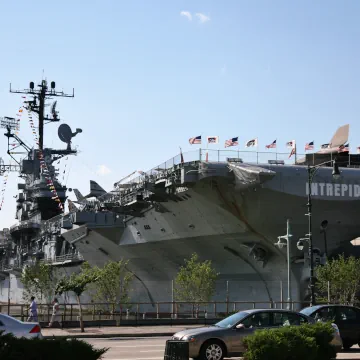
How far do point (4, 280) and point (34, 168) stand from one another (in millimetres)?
21055

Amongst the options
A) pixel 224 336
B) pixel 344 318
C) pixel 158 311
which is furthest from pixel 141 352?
pixel 158 311

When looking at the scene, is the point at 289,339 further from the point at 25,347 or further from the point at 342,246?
the point at 342,246

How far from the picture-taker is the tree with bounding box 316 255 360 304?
26688mm

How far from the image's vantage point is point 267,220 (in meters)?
28.4

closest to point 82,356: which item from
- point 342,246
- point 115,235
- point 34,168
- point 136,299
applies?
point 342,246

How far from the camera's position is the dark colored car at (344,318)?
45.6 ft

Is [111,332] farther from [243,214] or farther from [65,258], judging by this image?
[65,258]

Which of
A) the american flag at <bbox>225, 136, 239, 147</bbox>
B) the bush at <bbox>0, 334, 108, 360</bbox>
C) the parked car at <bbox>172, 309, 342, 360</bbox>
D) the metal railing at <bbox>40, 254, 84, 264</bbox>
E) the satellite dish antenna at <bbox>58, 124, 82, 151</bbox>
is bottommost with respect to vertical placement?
the parked car at <bbox>172, 309, 342, 360</bbox>

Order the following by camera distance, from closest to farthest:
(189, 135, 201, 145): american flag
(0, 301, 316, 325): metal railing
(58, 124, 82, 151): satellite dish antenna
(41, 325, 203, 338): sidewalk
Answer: (41, 325, 203, 338): sidewalk < (0, 301, 316, 325): metal railing < (189, 135, 201, 145): american flag < (58, 124, 82, 151): satellite dish antenna

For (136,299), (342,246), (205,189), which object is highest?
(205,189)

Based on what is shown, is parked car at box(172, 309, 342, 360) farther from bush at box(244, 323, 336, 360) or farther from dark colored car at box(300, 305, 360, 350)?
dark colored car at box(300, 305, 360, 350)

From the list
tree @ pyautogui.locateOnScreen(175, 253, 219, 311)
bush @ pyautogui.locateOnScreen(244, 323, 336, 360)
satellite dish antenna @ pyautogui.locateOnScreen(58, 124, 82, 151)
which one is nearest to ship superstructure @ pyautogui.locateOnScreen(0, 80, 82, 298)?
satellite dish antenna @ pyautogui.locateOnScreen(58, 124, 82, 151)

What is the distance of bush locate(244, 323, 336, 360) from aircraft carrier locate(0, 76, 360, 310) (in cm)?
1415

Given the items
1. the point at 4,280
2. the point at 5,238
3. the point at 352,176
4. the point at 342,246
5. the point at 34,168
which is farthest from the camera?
the point at 4,280
